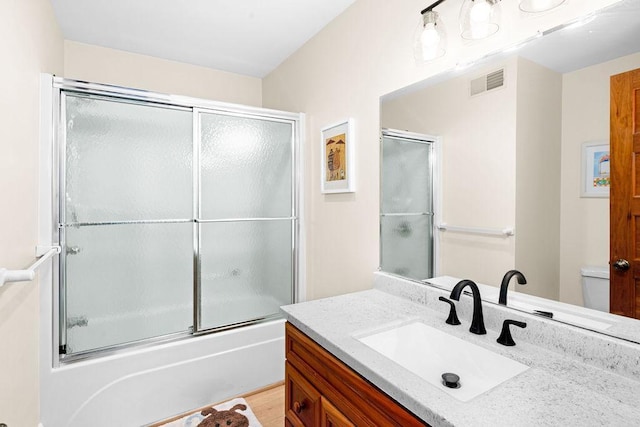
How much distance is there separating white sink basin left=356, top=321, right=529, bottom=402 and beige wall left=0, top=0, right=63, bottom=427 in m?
1.35

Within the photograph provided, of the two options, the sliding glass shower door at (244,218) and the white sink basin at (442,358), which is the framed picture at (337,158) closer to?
the sliding glass shower door at (244,218)

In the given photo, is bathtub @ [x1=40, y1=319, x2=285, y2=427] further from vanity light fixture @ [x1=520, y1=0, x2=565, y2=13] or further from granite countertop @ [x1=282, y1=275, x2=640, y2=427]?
vanity light fixture @ [x1=520, y1=0, x2=565, y2=13]

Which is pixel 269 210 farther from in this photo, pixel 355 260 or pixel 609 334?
pixel 609 334

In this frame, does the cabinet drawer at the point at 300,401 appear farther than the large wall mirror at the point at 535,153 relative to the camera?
Yes

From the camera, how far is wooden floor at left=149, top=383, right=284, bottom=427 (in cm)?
187

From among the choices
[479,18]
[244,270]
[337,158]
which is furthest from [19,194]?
[479,18]

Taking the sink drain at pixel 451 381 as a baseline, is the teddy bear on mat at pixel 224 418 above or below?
below

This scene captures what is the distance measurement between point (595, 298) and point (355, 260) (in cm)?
113

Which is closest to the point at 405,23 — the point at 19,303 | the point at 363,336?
the point at 363,336

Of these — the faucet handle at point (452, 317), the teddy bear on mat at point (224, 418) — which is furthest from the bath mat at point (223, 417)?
the faucet handle at point (452, 317)

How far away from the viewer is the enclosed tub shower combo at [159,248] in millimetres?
1696

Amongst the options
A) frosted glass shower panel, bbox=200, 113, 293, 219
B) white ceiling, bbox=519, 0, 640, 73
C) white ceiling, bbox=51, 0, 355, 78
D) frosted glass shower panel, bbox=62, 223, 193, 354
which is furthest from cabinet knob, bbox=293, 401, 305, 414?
white ceiling, bbox=51, 0, 355, 78

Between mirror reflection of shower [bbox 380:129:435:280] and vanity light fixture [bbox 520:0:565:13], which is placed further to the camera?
mirror reflection of shower [bbox 380:129:435:280]

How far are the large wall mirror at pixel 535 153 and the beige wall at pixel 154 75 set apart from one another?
2121 millimetres
